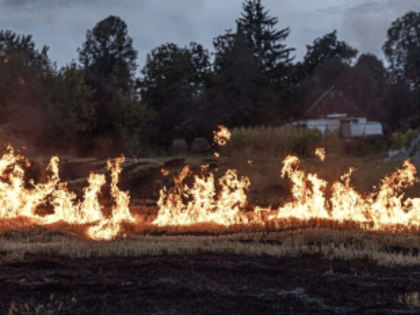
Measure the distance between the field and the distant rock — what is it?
2175 centimetres

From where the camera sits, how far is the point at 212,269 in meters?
7.64

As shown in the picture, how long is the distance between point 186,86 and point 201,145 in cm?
Result: 901

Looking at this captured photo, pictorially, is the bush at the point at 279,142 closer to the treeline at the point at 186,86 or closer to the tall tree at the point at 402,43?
the treeline at the point at 186,86

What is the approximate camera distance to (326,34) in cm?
7312

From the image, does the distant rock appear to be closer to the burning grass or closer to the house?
the house

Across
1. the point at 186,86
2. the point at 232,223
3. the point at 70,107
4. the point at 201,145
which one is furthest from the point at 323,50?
the point at 232,223

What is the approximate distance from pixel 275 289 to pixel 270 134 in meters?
17.8

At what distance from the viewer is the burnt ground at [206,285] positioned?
598 cm

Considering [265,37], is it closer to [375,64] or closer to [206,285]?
[375,64]

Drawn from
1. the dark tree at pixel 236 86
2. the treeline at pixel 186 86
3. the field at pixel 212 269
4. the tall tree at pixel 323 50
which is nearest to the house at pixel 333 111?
the treeline at pixel 186 86

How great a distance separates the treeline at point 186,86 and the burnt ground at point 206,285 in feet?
57.1

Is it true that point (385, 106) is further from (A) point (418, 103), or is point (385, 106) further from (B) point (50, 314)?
(B) point (50, 314)

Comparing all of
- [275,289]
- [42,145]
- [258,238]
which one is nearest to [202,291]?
[275,289]

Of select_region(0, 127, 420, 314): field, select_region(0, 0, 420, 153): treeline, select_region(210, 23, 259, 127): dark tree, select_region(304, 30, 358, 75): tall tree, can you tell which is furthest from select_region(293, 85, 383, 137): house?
select_region(0, 127, 420, 314): field
